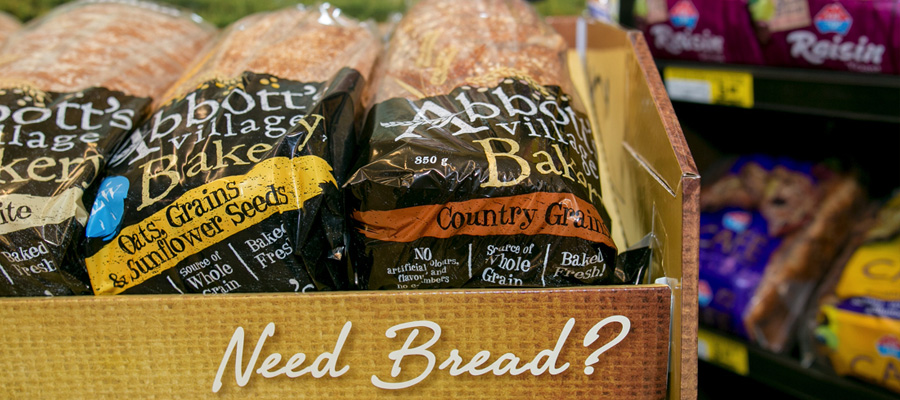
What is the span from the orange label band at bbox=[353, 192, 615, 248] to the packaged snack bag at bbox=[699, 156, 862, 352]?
84 centimetres

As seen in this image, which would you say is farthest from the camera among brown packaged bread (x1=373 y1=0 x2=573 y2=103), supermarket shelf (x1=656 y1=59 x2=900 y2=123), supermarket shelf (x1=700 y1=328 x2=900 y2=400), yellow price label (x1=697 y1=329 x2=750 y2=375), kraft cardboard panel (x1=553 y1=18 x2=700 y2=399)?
yellow price label (x1=697 y1=329 x2=750 y2=375)

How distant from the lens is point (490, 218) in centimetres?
60

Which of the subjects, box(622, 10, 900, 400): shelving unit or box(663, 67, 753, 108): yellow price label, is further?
box(663, 67, 753, 108): yellow price label

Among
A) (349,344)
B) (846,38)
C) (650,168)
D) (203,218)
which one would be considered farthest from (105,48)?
(846,38)

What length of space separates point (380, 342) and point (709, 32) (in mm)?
1016

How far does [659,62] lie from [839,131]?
515 mm

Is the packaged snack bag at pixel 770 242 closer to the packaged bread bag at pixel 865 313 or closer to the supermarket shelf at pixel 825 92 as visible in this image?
the packaged bread bag at pixel 865 313

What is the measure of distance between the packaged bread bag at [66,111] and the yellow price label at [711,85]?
97 centimetres

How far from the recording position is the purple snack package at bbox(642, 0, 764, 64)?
120cm

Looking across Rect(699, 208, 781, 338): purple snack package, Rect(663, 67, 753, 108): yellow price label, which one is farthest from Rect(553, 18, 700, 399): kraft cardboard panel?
Rect(699, 208, 781, 338): purple snack package

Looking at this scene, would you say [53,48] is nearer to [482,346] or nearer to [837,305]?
[482,346]

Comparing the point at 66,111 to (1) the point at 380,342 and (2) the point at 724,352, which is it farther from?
(2) the point at 724,352

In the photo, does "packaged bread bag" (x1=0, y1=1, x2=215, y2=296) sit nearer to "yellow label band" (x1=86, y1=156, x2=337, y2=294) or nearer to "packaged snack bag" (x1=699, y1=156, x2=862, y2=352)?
"yellow label band" (x1=86, y1=156, x2=337, y2=294)

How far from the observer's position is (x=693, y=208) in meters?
0.53
